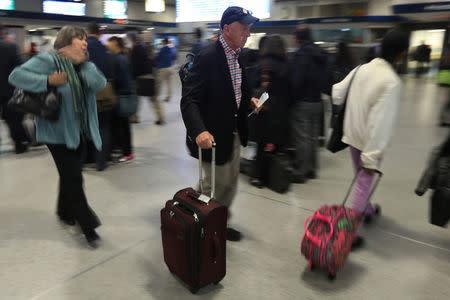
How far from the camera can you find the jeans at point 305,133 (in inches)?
157

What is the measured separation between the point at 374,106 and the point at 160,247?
194 cm

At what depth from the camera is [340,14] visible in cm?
1825

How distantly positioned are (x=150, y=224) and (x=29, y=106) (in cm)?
141

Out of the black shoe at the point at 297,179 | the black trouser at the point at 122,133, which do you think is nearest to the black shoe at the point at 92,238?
the black trouser at the point at 122,133

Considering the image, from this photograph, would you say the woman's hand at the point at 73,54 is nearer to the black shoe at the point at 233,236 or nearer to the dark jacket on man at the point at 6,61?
the black shoe at the point at 233,236

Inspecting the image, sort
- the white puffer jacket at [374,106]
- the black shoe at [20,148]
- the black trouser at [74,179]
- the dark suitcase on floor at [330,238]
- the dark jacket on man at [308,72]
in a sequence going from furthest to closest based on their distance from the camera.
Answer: the black shoe at [20,148] → the dark jacket on man at [308,72] → the black trouser at [74,179] → the white puffer jacket at [374,106] → the dark suitcase on floor at [330,238]

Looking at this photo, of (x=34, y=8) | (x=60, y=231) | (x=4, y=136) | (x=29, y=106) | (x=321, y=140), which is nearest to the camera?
(x=29, y=106)

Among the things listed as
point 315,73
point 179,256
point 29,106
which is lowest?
point 179,256

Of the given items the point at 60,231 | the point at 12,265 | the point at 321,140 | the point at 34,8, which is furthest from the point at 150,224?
the point at 34,8

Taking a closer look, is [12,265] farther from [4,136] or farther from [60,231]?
[4,136]

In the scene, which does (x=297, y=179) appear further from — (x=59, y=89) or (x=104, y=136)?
(x=59, y=89)

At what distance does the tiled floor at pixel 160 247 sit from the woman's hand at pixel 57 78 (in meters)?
1.29

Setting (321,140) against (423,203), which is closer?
(423,203)

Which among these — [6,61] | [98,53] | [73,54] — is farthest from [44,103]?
[6,61]
